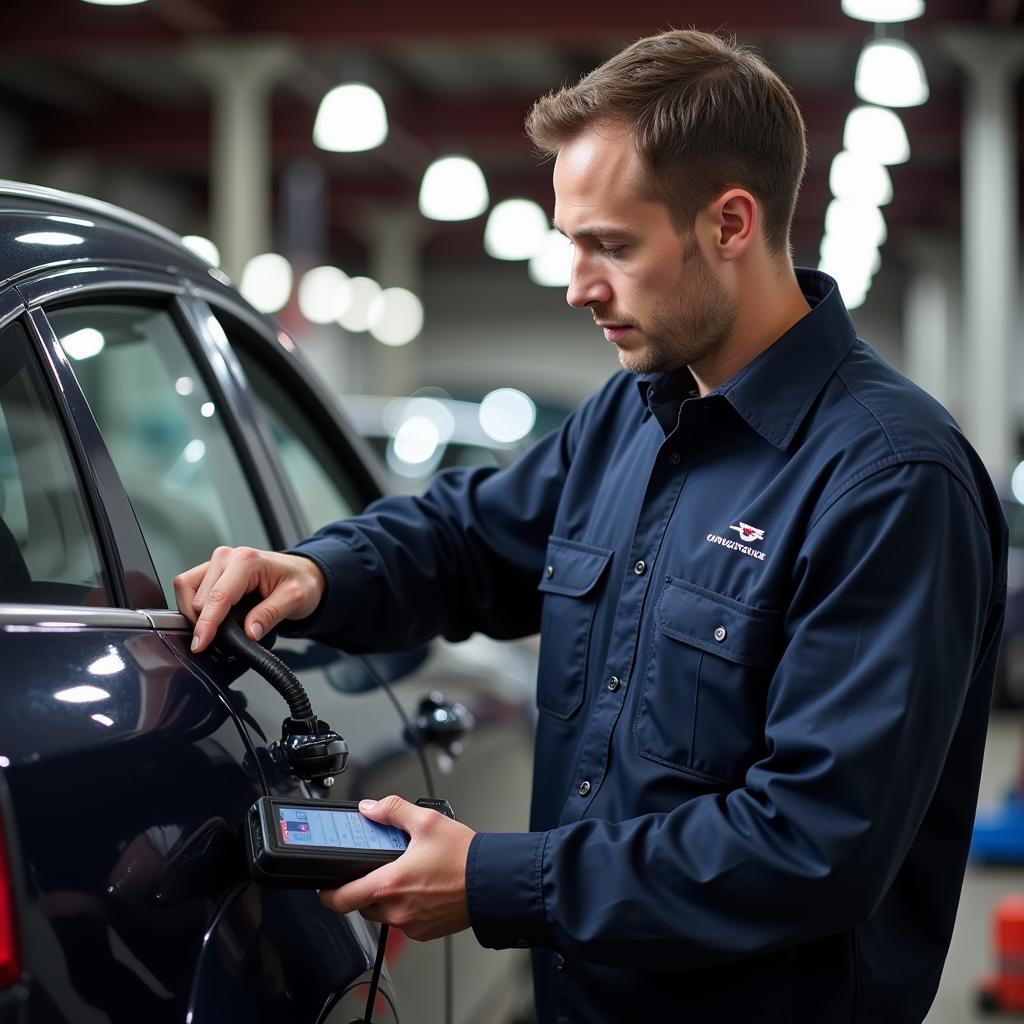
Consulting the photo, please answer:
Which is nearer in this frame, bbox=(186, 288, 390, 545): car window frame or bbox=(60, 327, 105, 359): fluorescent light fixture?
bbox=(60, 327, 105, 359): fluorescent light fixture

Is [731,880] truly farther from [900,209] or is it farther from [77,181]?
[900,209]

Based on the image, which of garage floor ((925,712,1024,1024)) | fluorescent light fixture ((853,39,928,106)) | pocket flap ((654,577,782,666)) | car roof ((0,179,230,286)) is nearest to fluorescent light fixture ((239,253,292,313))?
fluorescent light fixture ((853,39,928,106))

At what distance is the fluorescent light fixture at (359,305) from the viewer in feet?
64.4

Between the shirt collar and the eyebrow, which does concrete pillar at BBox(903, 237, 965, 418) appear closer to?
the shirt collar

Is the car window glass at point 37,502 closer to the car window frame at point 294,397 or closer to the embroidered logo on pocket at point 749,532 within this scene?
the car window frame at point 294,397

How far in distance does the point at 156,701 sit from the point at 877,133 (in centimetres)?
917

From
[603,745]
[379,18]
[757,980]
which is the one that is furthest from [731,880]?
[379,18]

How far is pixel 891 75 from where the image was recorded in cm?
849

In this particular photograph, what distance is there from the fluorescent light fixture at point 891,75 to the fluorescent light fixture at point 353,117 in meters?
3.10

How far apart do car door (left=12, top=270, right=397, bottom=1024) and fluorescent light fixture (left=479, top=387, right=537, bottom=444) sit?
21.6m

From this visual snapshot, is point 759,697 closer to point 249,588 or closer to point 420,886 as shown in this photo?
point 420,886

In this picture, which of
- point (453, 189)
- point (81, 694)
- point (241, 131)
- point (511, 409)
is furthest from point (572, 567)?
point (511, 409)

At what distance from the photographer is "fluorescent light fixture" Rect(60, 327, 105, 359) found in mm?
1798

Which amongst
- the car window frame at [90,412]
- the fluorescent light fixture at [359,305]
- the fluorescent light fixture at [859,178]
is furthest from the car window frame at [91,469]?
the fluorescent light fixture at [359,305]
